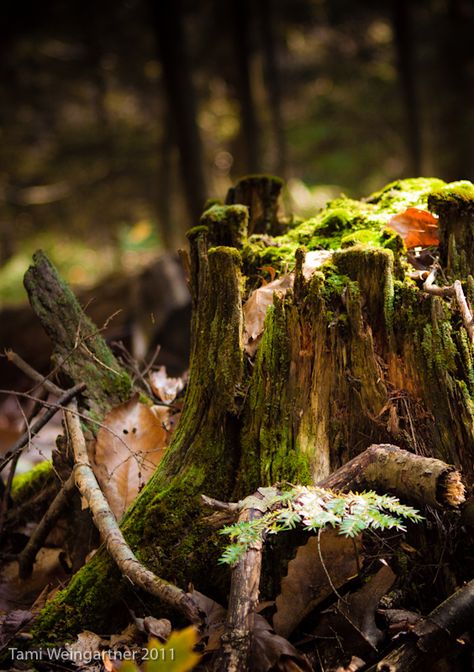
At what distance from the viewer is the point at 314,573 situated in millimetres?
1733

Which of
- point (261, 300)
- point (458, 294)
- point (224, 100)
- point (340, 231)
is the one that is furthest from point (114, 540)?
point (224, 100)

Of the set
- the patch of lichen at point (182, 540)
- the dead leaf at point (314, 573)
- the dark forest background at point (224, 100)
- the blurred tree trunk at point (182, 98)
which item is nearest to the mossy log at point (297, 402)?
the patch of lichen at point (182, 540)

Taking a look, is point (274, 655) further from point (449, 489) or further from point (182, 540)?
point (449, 489)

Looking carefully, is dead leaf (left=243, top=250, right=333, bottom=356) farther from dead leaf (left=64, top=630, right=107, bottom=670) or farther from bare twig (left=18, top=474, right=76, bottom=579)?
dead leaf (left=64, top=630, right=107, bottom=670)

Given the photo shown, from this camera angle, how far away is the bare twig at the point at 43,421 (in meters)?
2.38

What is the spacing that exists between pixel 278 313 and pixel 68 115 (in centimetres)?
1513

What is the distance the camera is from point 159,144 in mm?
13500

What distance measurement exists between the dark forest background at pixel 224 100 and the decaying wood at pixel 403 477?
28.8 ft

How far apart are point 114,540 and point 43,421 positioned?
2.76ft

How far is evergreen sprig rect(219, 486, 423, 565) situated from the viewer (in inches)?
58.9

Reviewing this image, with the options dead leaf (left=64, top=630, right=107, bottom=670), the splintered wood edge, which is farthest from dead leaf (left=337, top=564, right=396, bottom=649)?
dead leaf (left=64, top=630, right=107, bottom=670)

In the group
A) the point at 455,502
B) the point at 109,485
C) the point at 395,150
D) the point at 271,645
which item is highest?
the point at 395,150

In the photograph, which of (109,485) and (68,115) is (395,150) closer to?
(68,115)

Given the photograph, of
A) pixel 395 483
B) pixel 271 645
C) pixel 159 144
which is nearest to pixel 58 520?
pixel 271 645
